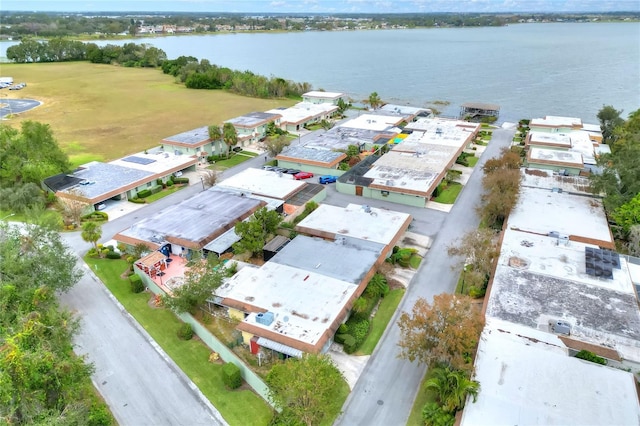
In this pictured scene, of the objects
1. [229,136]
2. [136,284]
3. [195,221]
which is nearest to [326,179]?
[229,136]

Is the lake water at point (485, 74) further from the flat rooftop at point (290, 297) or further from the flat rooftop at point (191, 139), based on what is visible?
Result: the flat rooftop at point (290, 297)

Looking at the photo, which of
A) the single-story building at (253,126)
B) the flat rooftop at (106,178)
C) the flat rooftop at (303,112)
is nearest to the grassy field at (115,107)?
the flat rooftop at (106,178)

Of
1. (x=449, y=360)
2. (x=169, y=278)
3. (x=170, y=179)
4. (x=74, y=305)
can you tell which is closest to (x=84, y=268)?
(x=74, y=305)

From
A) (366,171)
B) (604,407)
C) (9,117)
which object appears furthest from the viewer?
(9,117)

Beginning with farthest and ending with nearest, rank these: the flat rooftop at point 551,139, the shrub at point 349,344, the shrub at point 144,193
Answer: the flat rooftop at point 551,139
the shrub at point 144,193
the shrub at point 349,344

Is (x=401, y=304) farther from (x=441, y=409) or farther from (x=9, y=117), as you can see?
(x=9, y=117)

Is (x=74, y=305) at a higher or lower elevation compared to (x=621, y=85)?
lower

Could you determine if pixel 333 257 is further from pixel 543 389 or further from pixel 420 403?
pixel 543 389
